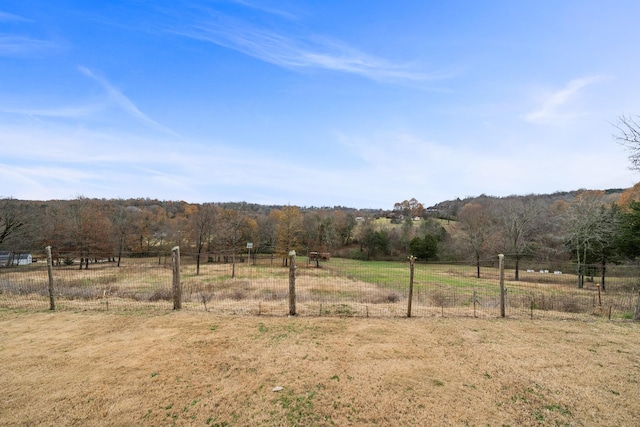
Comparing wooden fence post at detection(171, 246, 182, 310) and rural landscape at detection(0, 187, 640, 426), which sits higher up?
wooden fence post at detection(171, 246, 182, 310)

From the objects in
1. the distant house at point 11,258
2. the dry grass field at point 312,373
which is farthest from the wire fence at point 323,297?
the distant house at point 11,258

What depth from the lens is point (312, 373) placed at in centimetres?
447

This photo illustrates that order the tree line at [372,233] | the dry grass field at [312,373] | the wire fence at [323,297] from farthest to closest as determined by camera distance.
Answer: the tree line at [372,233] → the wire fence at [323,297] → the dry grass field at [312,373]

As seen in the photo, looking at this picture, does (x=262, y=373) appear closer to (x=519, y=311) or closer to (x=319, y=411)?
(x=319, y=411)

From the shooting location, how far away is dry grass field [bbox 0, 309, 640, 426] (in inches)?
138

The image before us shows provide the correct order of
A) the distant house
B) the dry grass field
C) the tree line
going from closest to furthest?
the dry grass field → the distant house → the tree line

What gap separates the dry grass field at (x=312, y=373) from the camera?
351cm

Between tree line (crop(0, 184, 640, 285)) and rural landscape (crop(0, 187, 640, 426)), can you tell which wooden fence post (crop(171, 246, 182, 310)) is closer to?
rural landscape (crop(0, 187, 640, 426))

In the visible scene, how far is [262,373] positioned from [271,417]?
1.08 meters

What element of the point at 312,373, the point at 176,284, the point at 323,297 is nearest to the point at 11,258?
the point at 176,284

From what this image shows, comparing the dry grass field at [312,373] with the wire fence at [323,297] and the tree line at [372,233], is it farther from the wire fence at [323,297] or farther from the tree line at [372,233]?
the tree line at [372,233]

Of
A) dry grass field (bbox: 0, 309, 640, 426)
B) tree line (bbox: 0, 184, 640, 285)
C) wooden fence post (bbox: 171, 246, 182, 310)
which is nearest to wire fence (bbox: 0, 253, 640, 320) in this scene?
wooden fence post (bbox: 171, 246, 182, 310)

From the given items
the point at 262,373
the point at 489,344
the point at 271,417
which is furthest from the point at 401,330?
the point at 271,417

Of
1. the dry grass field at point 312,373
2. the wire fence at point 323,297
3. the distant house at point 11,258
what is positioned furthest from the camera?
the distant house at point 11,258
